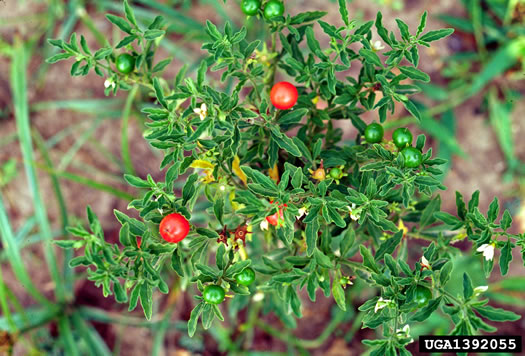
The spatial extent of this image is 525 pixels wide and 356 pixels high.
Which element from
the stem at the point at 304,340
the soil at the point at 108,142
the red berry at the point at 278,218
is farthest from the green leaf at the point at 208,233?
the soil at the point at 108,142

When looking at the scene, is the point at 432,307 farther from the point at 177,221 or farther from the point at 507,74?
the point at 507,74

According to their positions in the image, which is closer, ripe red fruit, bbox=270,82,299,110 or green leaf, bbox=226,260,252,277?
green leaf, bbox=226,260,252,277

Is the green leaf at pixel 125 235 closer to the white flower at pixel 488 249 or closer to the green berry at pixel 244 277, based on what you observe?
the green berry at pixel 244 277

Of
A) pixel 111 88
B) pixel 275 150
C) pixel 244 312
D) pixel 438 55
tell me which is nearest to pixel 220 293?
pixel 275 150

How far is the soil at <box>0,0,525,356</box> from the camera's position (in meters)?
3.23

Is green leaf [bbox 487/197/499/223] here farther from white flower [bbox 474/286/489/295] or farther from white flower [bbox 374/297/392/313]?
white flower [bbox 374/297/392/313]

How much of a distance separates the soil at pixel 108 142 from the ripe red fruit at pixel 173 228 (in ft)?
6.18

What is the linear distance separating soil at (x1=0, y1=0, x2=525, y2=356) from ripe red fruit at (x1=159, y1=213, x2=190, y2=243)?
1884 millimetres

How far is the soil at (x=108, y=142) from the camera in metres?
3.23

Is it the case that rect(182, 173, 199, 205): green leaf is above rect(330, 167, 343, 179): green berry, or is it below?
below

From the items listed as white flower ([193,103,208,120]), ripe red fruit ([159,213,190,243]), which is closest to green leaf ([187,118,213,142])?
white flower ([193,103,208,120])

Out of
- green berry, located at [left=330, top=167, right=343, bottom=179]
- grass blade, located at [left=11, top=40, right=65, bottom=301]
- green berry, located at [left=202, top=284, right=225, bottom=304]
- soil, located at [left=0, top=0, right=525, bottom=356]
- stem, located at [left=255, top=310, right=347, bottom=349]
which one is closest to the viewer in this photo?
green berry, located at [left=202, top=284, right=225, bottom=304]

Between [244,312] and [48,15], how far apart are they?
256cm

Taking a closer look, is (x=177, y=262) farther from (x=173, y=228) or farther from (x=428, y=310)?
(x=428, y=310)
